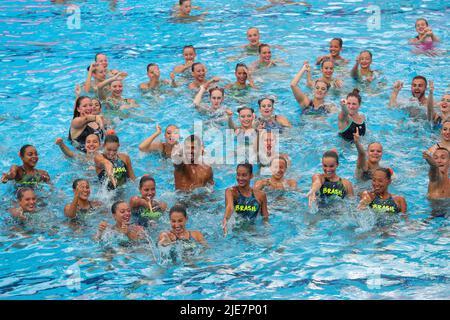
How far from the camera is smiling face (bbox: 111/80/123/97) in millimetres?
12797

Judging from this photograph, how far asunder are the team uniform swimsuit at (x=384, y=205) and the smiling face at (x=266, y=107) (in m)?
3.16

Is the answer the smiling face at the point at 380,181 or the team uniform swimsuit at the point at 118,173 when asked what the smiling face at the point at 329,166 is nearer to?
the smiling face at the point at 380,181

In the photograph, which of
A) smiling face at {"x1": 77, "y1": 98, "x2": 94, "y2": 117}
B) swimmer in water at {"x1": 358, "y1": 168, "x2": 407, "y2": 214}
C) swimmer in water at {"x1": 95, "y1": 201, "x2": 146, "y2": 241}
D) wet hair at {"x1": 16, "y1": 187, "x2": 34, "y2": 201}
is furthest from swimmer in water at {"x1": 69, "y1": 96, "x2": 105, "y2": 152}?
swimmer in water at {"x1": 358, "y1": 168, "x2": 407, "y2": 214}

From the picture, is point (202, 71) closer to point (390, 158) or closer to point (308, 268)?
point (390, 158)

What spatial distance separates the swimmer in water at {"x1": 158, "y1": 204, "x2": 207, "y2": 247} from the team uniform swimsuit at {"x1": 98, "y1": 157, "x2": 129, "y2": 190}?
1934 millimetres

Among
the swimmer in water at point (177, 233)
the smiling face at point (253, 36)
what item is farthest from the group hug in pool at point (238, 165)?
the smiling face at point (253, 36)

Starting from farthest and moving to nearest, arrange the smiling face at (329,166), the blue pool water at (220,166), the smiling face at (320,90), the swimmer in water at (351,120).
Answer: the smiling face at (320,90) < the swimmer in water at (351,120) < the smiling face at (329,166) < the blue pool water at (220,166)

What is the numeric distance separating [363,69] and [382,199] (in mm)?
4987

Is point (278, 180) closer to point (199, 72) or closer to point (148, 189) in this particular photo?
point (148, 189)

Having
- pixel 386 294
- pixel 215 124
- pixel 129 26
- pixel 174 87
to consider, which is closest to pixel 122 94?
pixel 174 87

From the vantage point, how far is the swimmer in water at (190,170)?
33.3 ft

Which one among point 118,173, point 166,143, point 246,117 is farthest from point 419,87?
point 118,173

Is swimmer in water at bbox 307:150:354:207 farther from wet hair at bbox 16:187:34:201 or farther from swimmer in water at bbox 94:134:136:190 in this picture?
wet hair at bbox 16:187:34:201

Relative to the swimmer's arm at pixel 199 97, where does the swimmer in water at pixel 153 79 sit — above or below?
above
